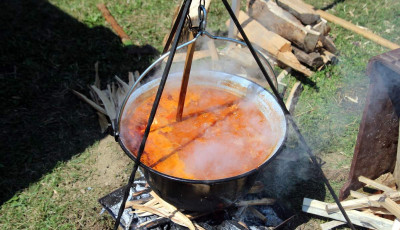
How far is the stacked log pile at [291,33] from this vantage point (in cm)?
A: 547

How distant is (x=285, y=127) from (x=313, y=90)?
282 cm

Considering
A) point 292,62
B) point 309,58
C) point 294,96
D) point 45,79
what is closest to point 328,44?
point 309,58

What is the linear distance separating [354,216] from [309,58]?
278 centimetres

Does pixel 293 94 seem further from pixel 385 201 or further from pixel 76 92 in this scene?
pixel 76 92

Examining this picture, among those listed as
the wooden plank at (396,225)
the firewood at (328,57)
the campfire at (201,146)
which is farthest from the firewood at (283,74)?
the wooden plank at (396,225)

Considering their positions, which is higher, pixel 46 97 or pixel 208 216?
pixel 46 97

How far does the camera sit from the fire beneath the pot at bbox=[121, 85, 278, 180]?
2775 mm

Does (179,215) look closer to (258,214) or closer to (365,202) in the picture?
(258,214)

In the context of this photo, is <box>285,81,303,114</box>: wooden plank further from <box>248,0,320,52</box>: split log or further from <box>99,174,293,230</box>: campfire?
<box>99,174,293,230</box>: campfire

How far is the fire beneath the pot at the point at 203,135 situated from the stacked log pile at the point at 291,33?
7.78ft

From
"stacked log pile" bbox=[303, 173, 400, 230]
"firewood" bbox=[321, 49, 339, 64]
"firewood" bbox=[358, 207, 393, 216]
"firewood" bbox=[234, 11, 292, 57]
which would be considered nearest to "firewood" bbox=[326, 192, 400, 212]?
"stacked log pile" bbox=[303, 173, 400, 230]

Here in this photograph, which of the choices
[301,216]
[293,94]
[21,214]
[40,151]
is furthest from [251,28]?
[21,214]

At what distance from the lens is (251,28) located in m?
5.84

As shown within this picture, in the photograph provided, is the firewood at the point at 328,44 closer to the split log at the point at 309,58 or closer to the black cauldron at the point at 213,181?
the split log at the point at 309,58
